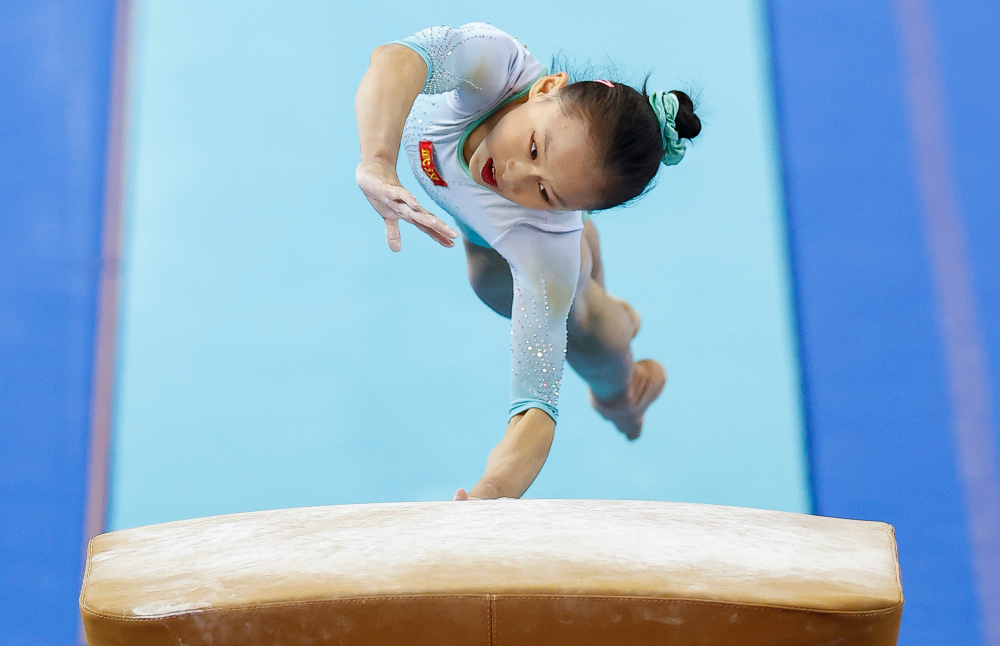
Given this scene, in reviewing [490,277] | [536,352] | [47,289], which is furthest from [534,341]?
[47,289]

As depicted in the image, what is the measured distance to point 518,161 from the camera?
4.17ft

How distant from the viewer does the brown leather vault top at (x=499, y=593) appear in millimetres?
644

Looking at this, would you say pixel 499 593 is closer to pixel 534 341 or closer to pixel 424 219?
pixel 424 219

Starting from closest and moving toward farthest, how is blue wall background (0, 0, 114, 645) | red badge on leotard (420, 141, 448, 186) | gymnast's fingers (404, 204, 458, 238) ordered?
gymnast's fingers (404, 204, 458, 238) → red badge on leotard (420, 141, 448, 186) → blue wall background (0, 0, 114, 645)

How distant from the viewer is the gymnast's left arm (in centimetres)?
135

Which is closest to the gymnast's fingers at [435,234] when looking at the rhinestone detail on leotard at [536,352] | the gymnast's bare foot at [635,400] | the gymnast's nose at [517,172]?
the gymnast's nose at [517,172]

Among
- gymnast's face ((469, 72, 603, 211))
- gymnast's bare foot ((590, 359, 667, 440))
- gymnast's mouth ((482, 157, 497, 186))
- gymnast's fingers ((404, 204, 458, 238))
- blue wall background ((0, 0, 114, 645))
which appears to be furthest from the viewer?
gymnast's bare foot ((590, 359, 667, 440))

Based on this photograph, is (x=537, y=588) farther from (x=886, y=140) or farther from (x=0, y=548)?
(x=886, y=140)

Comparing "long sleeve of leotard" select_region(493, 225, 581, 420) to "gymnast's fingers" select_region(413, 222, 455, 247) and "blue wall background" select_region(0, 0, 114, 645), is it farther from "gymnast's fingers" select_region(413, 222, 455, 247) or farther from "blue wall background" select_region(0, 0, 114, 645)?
"blue wall background" select_region(0, 0, 114, 645)

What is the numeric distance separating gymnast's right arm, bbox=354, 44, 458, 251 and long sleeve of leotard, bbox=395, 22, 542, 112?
0.03m

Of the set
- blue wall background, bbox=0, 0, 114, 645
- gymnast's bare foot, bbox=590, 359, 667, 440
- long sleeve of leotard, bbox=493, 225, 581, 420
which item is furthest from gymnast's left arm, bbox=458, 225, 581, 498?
blue wall background, bbox=0, 0, 114, 645

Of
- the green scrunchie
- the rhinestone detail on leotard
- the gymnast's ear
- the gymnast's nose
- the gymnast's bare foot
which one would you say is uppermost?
the gymnast's ear

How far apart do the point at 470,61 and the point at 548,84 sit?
124 millimetres

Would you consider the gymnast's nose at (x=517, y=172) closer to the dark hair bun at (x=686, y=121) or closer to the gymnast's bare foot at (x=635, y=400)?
the dark hair bun at (x=686, y=121)
